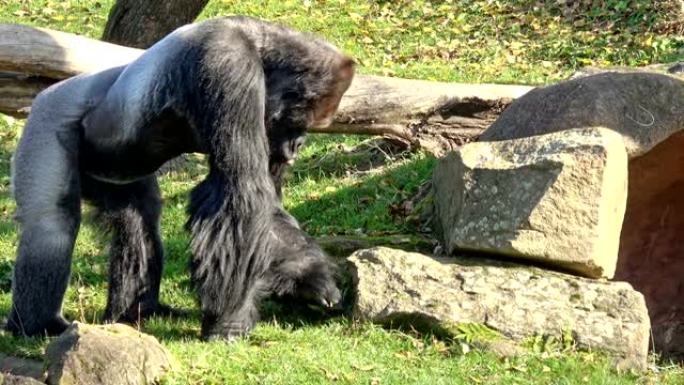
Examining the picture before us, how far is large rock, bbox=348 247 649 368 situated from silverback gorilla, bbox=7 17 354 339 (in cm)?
32

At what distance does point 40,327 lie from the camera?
5.29 m

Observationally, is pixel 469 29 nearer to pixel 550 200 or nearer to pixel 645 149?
pixel 645 149

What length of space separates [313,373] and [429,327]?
2.52 feet

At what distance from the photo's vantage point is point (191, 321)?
5.66 metres

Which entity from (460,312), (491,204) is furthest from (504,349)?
(491,204)

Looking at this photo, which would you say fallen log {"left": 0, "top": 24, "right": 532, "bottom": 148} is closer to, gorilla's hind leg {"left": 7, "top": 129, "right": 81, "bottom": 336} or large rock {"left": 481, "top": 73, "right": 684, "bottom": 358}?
large rock {"left": 481, "top": 73, "right": 684, "bottom": 358}

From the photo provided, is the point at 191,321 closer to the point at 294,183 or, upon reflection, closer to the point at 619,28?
the point at 294,183

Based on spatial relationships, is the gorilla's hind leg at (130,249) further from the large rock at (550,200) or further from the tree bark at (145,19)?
the tree bark at (145,19)

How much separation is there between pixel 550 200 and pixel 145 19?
13.3 ft

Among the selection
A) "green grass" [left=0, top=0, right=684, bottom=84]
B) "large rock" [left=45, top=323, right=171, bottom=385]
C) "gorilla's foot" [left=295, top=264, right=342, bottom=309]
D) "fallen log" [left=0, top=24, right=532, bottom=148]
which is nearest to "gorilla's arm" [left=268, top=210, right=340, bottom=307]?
"gorilla's foot" [left=295, top=264, right=342, bottom=309]

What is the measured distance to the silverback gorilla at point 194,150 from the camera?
4844mm

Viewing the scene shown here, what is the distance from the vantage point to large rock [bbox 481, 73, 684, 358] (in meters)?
6.00

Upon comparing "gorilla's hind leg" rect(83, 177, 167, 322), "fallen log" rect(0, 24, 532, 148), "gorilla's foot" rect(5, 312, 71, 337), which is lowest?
"gorilla's foot" rect(5, 312, 71, 337)

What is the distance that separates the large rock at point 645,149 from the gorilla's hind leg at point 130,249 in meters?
2.04
